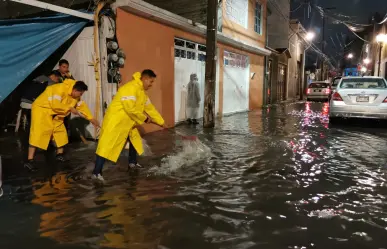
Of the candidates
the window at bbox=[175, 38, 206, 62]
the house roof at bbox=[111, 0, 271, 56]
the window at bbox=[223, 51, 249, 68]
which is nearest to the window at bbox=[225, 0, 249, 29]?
the window at bbox=[223, 51, 249, 68]

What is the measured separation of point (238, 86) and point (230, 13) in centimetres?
345

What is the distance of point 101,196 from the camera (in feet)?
14.1

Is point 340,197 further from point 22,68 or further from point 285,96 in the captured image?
point 285,96

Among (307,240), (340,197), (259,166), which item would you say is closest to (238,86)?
(259,166)

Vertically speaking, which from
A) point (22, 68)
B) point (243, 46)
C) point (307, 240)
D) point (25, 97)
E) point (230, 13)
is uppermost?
point (230, 13)

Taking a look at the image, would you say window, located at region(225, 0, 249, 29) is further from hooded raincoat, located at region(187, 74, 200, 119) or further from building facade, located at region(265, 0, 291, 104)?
building facade, located at region(265, 0, 291, 104)

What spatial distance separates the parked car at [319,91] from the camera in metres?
26.4

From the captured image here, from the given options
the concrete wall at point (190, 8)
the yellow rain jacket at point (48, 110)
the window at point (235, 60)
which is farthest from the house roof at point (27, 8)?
the window at point (235, 60)

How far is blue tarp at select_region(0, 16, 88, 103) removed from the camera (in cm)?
650

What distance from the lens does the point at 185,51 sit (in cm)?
1127

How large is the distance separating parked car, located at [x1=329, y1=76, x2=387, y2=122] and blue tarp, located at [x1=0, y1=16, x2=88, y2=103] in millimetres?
8223

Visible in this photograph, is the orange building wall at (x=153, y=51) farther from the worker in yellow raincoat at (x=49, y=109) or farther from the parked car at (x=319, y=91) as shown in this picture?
the parked car at (x=319, y=91)

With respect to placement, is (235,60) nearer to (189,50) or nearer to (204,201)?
(189,50)

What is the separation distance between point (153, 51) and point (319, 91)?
20.6m
